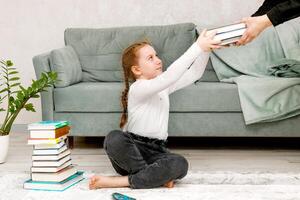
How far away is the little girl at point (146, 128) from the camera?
2.17 m

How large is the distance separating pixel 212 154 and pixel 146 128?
82 cm

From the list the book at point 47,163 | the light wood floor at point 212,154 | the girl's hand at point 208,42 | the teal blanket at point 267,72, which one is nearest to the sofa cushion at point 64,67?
the light wood floor at point 212,154

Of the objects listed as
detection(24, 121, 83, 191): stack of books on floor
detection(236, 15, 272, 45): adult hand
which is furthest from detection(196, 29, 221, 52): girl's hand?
detection(24, 121, 83, 191): stack of books on floor

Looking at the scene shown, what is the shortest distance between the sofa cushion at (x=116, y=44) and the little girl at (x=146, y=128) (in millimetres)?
1071

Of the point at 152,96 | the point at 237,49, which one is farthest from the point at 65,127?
the point at 237,49

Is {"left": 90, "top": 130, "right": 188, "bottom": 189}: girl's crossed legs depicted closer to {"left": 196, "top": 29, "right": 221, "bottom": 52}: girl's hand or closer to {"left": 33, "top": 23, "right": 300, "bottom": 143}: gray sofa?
{"left": 196, "top": 29, "right": 221, "bottom": 52}: girl's hand

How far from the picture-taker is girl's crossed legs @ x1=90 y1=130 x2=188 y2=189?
2176 millimetres

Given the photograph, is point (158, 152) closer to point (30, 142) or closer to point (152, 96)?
point (152, 96)

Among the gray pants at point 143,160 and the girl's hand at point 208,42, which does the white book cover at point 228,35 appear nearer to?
the girl's hand at point 208,42

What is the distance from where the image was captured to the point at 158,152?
2334 mm

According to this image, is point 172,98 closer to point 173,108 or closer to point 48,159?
point 173,108

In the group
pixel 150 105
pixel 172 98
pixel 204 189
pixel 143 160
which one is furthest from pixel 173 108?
pixel 204 189

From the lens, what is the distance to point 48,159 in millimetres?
2238

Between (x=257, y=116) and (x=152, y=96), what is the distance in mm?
834
